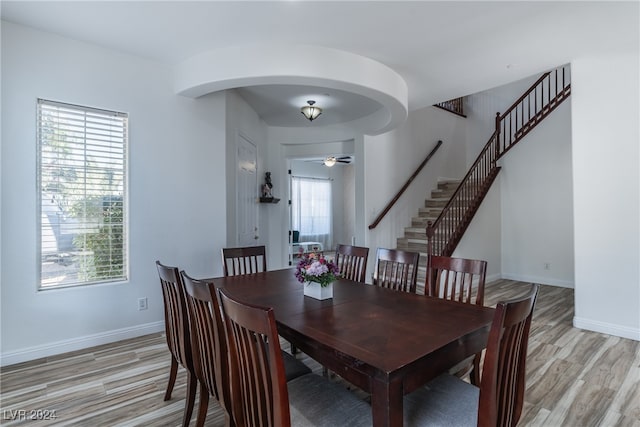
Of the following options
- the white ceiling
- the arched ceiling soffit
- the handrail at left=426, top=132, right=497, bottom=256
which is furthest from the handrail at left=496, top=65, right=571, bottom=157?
the arched ceiling soffit

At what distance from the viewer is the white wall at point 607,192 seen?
3.14 meters

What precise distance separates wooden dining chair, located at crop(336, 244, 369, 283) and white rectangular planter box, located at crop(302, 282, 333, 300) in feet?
2.39

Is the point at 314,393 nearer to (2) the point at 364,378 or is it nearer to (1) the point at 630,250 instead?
(2) the point at 364,378

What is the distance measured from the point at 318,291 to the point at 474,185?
4768 mm

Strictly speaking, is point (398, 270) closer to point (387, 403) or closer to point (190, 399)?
point (387, 403)

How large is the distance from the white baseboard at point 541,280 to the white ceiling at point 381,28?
361 centimetres

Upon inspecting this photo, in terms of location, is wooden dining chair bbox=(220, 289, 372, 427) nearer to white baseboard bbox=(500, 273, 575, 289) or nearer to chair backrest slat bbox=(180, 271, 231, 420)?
chair backrest slat bbox=(180, 271, 231, 420)

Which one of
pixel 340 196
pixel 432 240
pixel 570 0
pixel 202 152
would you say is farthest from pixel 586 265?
pixel 340 196

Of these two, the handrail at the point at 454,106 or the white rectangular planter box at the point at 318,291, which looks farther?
the handrail at the point at 454,106

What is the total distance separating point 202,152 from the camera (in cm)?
353

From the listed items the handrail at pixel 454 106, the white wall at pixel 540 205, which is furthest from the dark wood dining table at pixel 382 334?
the handrail at pixel 454 106

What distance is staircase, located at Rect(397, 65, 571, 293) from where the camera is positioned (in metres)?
4.72

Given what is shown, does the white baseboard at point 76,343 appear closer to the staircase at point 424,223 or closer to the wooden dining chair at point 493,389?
the wooden dining chair at point 493,389

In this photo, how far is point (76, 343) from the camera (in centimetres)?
287
